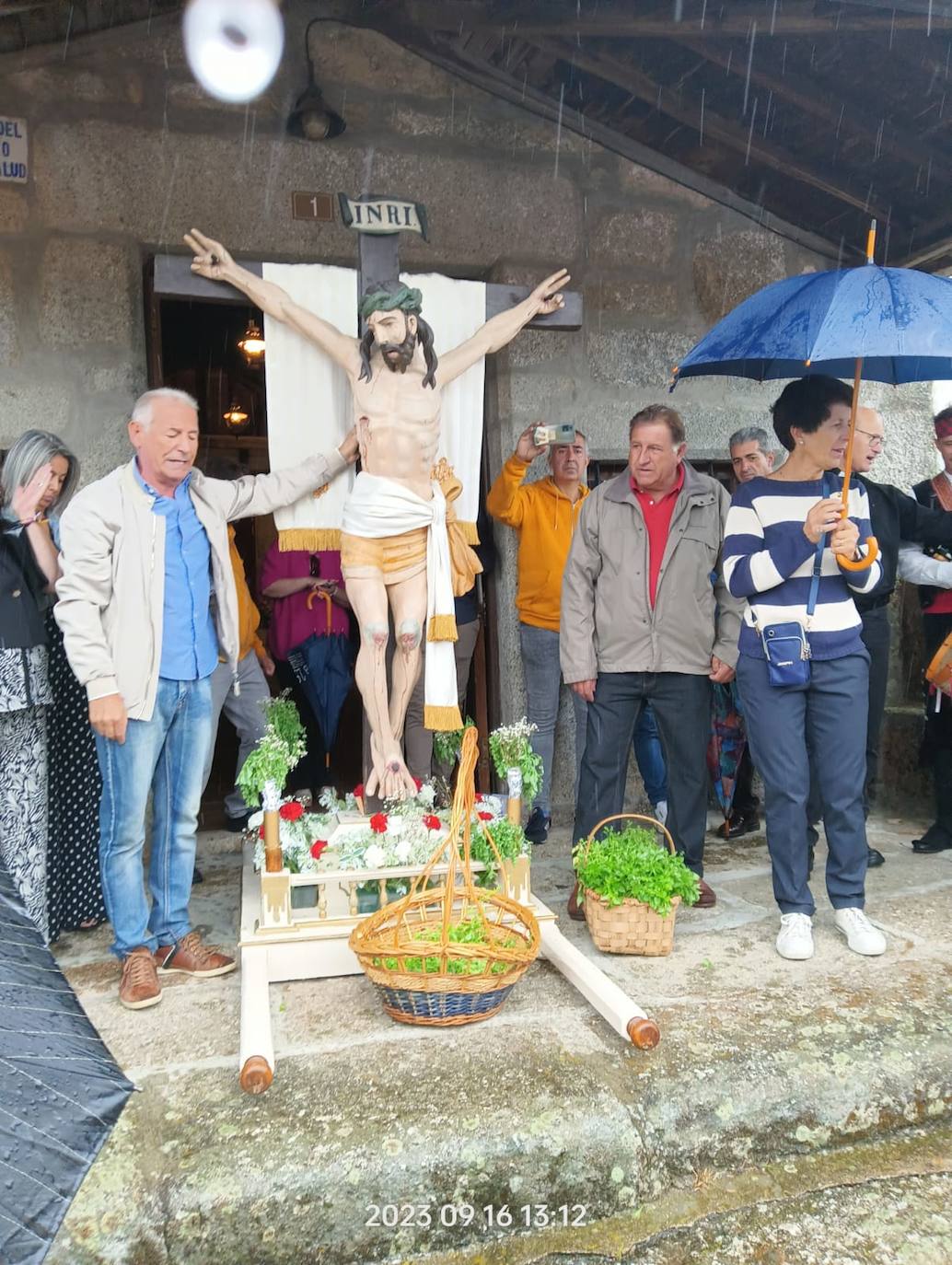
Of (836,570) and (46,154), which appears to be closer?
(836,570)

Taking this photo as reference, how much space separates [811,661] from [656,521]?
2.79ft

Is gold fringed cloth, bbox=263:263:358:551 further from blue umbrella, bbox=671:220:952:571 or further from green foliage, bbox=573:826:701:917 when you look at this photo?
green foliage, bbox=573:826:701:917

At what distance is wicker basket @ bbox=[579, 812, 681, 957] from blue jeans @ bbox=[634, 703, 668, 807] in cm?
133

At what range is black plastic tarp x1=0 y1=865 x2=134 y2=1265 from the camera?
0.89 metres

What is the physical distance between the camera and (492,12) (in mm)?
4172

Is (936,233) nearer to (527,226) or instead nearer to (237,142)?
(527,226)

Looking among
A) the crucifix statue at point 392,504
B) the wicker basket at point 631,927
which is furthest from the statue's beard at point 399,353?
the wicker basket at point 631,927

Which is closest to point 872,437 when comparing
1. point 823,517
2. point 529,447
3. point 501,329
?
point 823,517

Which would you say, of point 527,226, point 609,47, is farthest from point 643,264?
point 609,47

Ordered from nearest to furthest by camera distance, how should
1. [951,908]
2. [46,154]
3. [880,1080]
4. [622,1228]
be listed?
[622,1228] → [880,1080] → [951,908] → [46,154]

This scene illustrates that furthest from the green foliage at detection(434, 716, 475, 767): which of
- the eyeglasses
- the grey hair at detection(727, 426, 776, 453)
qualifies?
the grey hair at detection(727, 426, 776, 453)

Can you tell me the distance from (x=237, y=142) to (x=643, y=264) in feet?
7.20

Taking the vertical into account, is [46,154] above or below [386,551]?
above

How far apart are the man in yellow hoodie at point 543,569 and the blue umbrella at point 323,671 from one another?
36.8 inches
